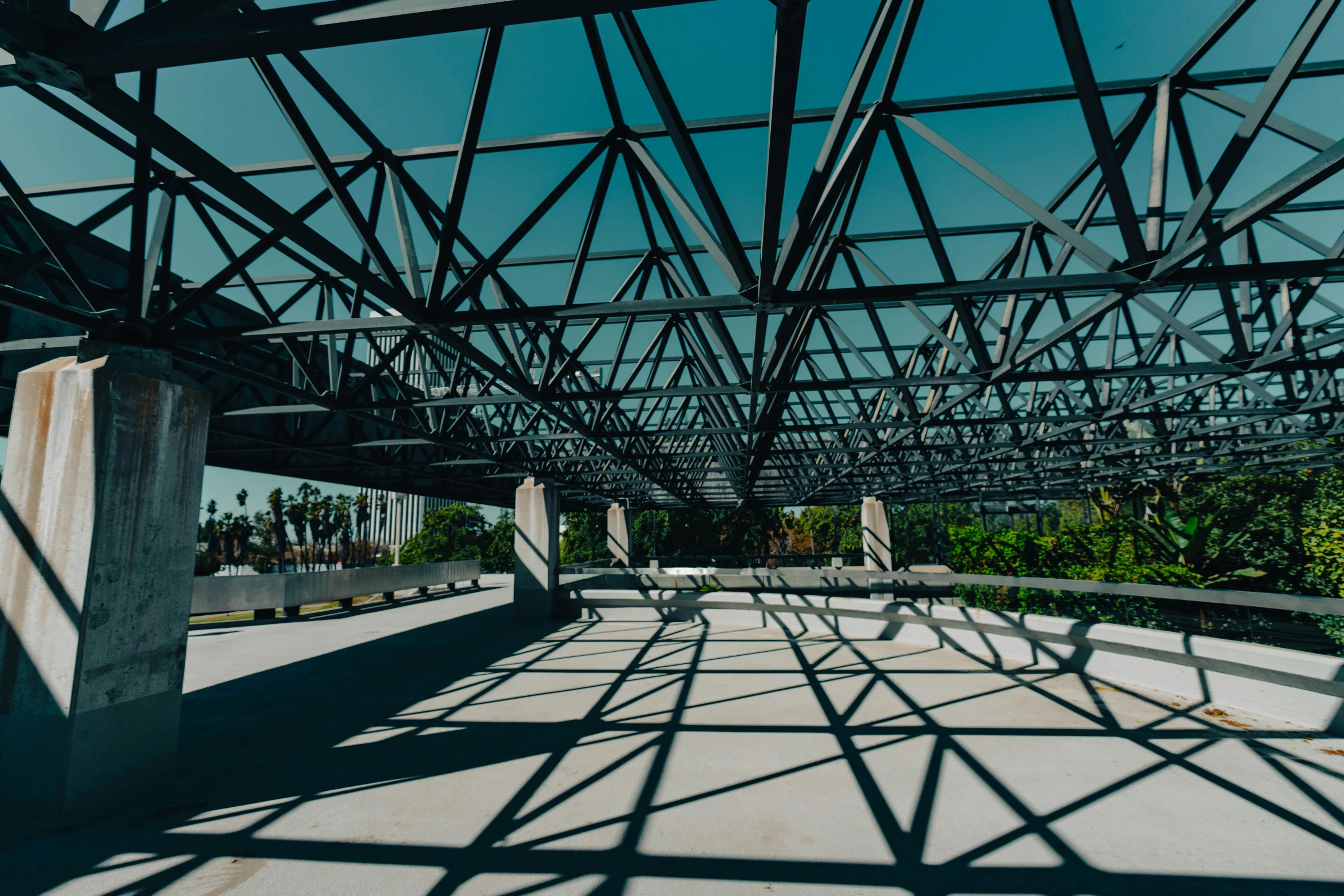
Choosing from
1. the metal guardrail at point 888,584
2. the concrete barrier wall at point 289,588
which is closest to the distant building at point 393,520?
the concrete barrier wall at point 289,588

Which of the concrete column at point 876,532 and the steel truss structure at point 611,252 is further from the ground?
the steel truss structure at point 611,252

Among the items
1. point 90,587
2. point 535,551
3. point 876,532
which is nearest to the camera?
point 90,587

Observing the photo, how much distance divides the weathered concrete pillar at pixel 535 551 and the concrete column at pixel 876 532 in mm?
20683

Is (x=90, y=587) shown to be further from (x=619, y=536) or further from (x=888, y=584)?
(x=619, y=536)

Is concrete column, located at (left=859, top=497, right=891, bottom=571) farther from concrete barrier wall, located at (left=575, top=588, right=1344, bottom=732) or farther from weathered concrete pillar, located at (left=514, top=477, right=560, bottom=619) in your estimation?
weathered concrete pillar, located at (left=514, top=477, right=560, bottom=619)

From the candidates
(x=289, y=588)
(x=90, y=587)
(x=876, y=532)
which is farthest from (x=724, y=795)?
(x=876, y=532)

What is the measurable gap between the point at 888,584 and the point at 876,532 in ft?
14.5

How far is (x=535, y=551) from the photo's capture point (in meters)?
22.5

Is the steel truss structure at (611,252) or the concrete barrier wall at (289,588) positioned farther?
the concrete barrier wall at (289,588)

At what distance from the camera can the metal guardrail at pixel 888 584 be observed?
849cm

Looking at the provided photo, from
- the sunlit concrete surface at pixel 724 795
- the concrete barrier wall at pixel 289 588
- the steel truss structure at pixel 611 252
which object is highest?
the steel truss structure at pixel 611 252

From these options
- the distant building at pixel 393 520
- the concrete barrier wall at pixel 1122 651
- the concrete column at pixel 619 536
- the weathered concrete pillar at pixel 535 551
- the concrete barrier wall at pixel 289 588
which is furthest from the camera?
the distant building at pixel 393 520

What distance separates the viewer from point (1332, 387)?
617 inches

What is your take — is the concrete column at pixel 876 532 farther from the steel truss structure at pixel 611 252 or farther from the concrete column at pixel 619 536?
the steel truss structure at pixel 611 252
